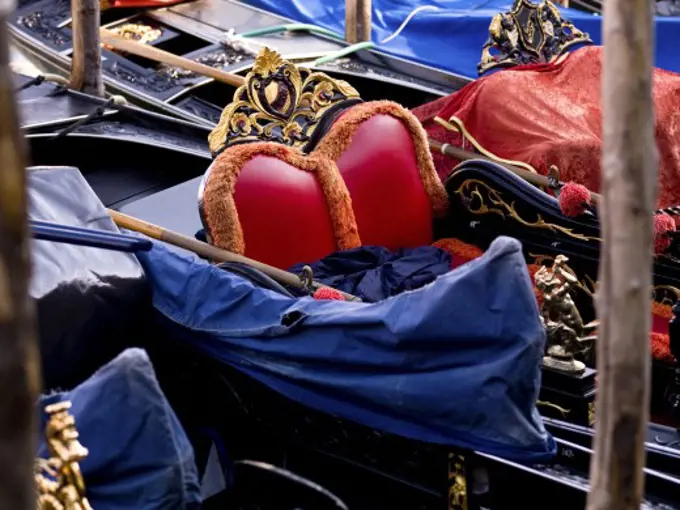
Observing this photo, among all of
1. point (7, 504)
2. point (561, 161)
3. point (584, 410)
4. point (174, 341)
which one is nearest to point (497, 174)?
point (561, 161)

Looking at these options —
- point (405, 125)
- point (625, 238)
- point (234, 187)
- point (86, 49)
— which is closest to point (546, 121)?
point (405, 125)

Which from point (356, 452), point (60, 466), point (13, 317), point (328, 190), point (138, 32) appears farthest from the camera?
point (138, 32)

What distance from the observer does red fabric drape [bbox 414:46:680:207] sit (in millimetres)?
4242

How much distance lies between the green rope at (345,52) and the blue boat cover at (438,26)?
8 cm

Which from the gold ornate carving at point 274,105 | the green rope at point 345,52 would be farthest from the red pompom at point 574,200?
the green rope at point 345,52

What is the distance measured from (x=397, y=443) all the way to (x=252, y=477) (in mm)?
292

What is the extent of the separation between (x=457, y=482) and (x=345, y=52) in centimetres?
354

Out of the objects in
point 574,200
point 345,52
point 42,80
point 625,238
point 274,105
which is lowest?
point 345,52

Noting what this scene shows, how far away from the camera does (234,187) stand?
3371 millimetres

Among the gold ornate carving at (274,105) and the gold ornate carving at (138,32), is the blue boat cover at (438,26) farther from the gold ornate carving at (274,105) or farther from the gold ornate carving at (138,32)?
the gold ornate carving at (274,105)

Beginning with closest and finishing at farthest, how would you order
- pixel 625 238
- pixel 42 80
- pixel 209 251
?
pixel 625 238 → pixel 209 251 → pixel 42 80

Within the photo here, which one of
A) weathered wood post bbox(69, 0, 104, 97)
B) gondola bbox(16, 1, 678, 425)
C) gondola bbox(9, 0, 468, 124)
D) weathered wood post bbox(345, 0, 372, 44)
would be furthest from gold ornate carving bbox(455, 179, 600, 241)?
weathered wood post bbox(345, 0, 372, 44)

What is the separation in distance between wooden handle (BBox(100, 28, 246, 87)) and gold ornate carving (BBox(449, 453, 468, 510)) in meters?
2.85

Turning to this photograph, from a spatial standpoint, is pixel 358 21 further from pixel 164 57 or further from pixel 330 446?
pixel 330 446
